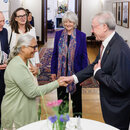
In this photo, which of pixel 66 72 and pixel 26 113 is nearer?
pixel 26 113

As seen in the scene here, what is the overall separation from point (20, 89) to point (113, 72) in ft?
3.22

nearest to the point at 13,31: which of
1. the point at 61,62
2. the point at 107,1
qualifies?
the point at 61,62

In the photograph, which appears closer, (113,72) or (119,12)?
(113,72)

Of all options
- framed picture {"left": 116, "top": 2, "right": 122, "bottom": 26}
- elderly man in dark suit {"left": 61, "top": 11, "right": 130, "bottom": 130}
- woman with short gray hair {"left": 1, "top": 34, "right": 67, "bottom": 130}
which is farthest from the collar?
framed picture {"left": 116, "top": 2, "right": 122, "bottom": 26}

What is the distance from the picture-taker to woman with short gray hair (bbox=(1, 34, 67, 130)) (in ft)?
9.12

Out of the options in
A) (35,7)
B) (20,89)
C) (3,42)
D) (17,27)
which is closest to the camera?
(20,89)

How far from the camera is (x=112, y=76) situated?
2.72 metres

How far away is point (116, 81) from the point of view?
2676mm

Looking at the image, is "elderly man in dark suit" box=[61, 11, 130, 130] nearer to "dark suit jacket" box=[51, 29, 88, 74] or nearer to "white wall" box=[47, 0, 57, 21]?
"dark suit jacket" box=[51, 29, 88, 74]

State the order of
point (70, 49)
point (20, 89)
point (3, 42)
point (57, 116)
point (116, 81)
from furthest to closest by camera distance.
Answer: point (3, 42), point (70, 49), point (20, 89), point (116, 81), point (57, 116)

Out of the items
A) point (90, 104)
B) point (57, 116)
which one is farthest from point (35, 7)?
point (57, 116)

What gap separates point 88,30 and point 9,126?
518 inches

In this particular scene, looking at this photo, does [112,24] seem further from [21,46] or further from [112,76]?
[21,46]

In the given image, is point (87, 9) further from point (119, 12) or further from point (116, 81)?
point (116, 81)
